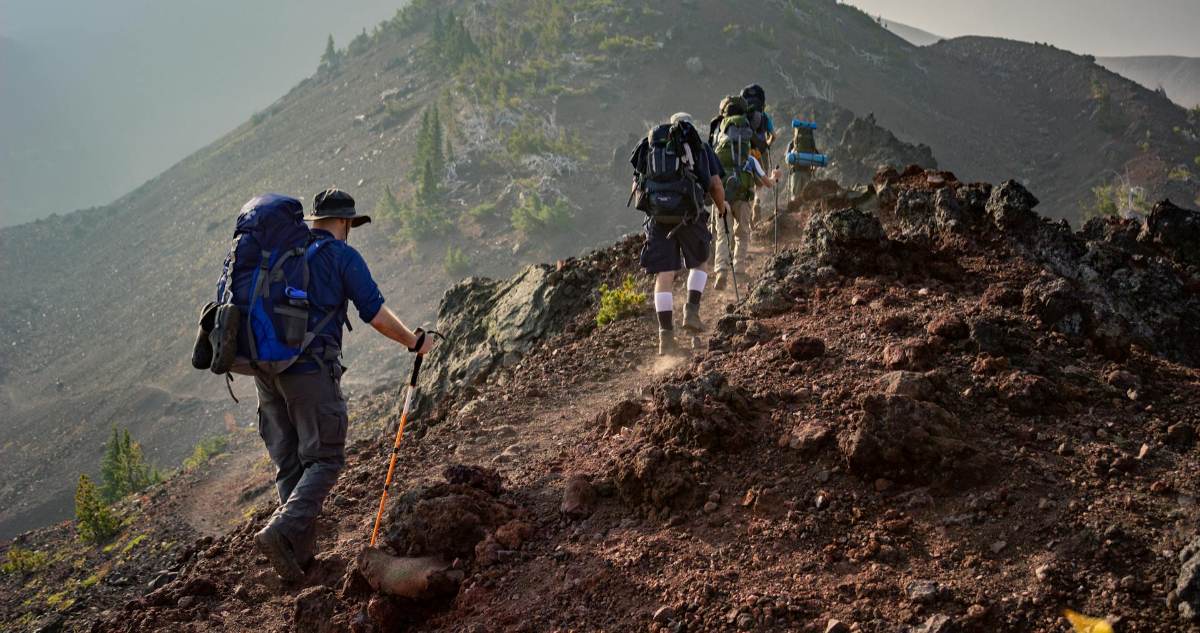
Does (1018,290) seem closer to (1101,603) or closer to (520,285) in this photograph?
(1101,603)

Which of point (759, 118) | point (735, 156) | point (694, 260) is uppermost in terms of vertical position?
point (759, 118)

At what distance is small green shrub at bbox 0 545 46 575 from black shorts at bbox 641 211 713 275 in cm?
1584

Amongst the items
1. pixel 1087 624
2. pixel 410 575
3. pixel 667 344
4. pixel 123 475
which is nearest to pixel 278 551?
pixel 410 575

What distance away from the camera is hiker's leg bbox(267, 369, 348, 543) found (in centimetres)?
448

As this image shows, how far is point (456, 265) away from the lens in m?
42.8

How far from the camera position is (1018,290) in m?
5.65

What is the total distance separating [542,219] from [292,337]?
3925 centimetres

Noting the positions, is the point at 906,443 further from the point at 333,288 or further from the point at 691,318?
the point at 691,318

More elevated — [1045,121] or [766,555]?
[766,555]

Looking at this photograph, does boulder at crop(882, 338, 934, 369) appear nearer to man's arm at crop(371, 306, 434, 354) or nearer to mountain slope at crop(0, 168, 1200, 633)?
mountain slope at crop(0, 168, 1200, 633)

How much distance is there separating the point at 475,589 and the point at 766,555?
1.50 m

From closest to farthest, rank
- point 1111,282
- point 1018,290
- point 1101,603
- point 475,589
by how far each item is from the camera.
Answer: point 1101,603 → point 475,589 → point 1018,290 → point 1111,282

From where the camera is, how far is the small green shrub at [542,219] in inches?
1699

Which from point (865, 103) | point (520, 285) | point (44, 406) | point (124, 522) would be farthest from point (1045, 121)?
point (44, 406)
